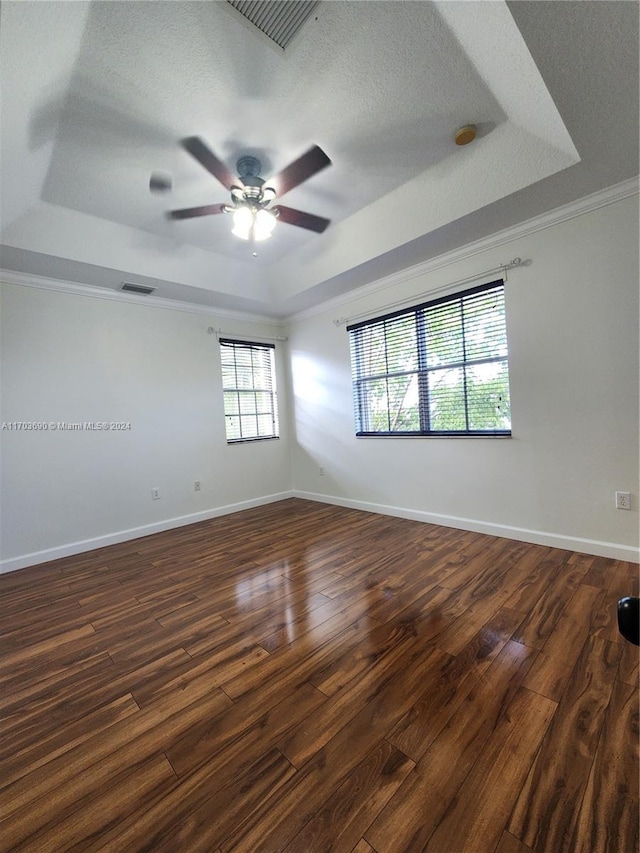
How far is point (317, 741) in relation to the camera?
1.23 meters

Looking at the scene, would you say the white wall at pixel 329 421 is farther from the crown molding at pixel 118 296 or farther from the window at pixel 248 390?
the window at pixel 248 390

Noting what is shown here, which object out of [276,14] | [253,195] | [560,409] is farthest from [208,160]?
[560,409]

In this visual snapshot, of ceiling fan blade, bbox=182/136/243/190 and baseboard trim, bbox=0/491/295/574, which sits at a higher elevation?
ceiling fan blade, bbox=182/136/243/190

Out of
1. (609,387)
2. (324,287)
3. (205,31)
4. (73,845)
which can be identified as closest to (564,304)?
(609,387)

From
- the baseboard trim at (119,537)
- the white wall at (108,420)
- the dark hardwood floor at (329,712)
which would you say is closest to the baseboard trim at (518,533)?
the dark hardwood floor at (329,712)

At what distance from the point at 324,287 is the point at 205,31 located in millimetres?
2341

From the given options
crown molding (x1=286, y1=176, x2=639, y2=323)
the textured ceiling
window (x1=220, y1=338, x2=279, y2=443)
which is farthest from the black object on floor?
window (x1=220, y1=338, x2=279, y2=443)

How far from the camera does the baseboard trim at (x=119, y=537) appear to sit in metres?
3.02

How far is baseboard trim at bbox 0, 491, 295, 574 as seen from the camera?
3.02 m

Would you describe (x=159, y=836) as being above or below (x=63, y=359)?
below

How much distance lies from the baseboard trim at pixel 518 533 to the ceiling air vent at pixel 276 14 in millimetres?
3510

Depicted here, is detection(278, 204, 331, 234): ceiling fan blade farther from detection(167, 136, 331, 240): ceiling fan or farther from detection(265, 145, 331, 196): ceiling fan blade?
detection(265, 145, 331, 196): ceiling fan blade

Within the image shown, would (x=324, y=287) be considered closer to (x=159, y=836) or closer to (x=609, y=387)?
(x=609, y=387)

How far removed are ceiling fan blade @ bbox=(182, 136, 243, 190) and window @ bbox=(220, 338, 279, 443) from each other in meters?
2.41
